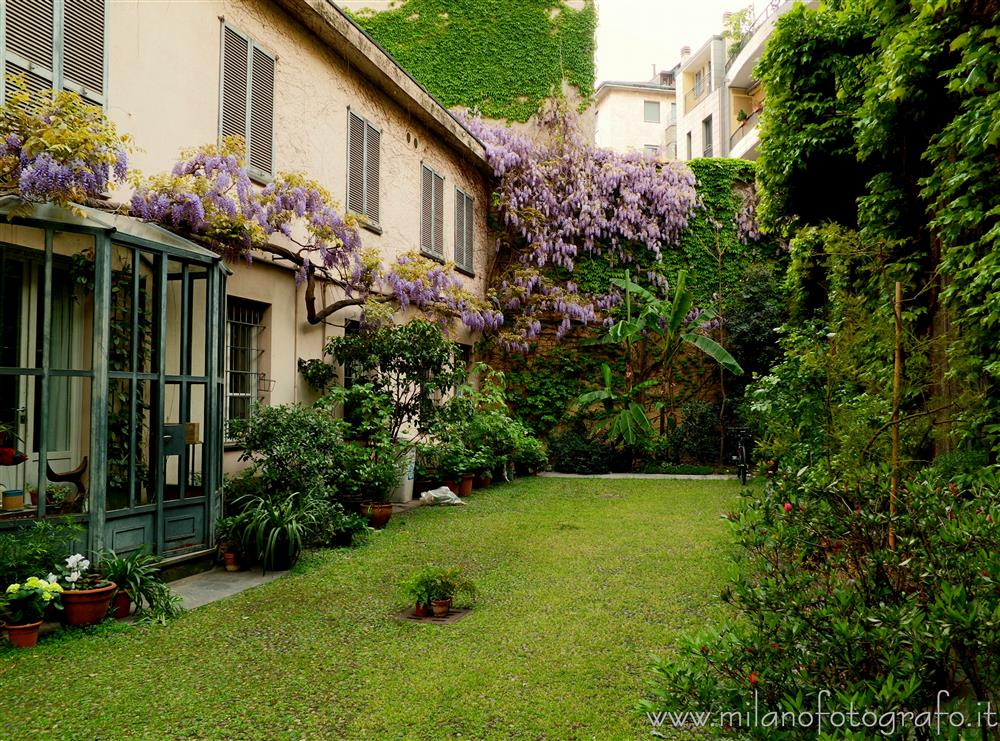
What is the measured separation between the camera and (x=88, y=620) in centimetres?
436

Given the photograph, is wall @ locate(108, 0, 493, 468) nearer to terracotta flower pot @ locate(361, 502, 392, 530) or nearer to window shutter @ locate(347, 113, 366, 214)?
window shutter @ locate(347, 113, 366, 214)

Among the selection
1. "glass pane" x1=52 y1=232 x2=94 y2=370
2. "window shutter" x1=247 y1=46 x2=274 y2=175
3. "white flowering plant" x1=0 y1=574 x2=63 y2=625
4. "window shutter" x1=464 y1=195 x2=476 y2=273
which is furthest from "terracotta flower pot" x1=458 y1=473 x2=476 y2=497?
"white flowering plant" x1=0 y1=574 x2=63 y2=625

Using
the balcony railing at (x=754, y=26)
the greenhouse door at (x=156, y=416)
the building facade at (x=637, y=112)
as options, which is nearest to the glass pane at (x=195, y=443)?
the greenhouse door at (x=156, y=416)

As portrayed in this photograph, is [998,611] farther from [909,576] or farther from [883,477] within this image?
[883,477]

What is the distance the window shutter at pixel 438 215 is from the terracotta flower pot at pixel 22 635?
878 cm

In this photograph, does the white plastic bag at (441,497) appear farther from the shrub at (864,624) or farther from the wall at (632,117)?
the wall at (632,117)

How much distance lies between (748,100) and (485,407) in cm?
1922

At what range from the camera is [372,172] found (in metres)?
10.1

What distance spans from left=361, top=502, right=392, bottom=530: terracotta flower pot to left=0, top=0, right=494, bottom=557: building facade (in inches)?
56.1

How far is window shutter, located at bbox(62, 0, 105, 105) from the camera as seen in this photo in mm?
5496

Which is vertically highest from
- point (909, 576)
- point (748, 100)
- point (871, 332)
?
point (748, 100)

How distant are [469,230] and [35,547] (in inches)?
400

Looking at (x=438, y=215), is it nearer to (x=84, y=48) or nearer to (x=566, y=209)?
(x=566, y=209)

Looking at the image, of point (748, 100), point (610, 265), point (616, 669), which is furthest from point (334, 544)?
point (748, 100)
